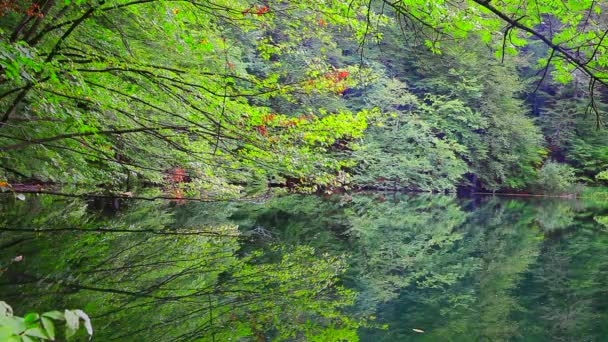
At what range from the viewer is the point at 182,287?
16.9ft

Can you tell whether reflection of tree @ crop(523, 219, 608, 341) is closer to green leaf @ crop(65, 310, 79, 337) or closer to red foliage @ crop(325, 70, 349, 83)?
red foliage @ crop(325, 70, 349, 83)

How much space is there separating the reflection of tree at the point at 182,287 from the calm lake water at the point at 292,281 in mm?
18

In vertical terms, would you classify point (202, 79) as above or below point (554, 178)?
below

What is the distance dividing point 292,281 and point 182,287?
55.3 inches

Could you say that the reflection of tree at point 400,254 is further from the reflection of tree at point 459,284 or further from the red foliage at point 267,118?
the red foliage at point 267,118

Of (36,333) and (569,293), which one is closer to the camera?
(36,333)

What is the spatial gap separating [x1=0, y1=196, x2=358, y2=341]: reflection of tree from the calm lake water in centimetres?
2

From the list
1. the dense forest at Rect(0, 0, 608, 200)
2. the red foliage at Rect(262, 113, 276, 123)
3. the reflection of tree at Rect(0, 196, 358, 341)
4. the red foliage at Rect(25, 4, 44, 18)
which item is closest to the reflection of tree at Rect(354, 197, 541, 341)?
the reflection of tree at Rect(0, 196, 358, 341)

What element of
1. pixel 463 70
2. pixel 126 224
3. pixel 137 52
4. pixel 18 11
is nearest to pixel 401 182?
pixel 463 70

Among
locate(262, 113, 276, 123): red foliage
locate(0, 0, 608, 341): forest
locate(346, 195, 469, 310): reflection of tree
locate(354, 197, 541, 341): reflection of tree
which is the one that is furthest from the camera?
locate(346, 195, 469, 310): reflection of tree

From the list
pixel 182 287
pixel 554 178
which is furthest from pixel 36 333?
pixel 554 178

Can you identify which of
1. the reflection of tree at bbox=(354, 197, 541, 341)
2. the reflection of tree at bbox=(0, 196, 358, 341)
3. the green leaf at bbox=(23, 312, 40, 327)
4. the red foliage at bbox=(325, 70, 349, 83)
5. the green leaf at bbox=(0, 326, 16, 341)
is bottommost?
the reflection of tree at bbox=(0, 196, 358, 341)

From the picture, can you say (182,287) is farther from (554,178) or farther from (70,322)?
(554,178)

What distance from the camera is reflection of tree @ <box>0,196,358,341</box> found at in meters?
4.07
